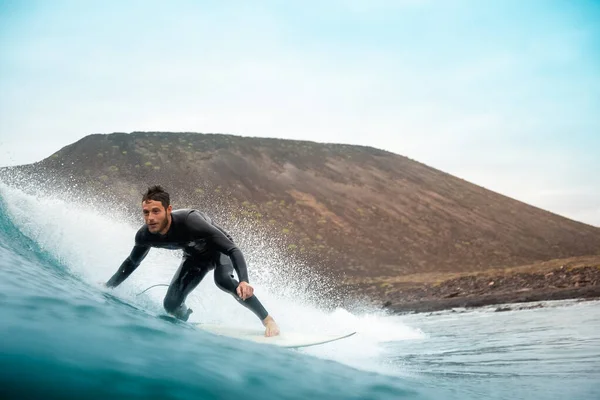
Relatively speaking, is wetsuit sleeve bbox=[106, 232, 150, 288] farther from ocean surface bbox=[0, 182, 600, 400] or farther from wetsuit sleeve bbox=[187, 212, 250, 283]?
wetsuit sleeve bbox=[187, 212, 250, 283]

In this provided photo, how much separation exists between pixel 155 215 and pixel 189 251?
792 mm

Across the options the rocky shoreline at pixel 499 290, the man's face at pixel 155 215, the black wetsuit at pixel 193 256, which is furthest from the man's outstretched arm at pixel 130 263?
the rocky shoreline at pixel 499 290

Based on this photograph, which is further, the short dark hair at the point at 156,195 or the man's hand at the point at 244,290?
the short dark hair at the point at 156,195

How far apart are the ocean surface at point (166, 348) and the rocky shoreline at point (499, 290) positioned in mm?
9486

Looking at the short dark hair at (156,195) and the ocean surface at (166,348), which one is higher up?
the short dark hair at (156,195)

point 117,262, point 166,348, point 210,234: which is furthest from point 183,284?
point 166,348

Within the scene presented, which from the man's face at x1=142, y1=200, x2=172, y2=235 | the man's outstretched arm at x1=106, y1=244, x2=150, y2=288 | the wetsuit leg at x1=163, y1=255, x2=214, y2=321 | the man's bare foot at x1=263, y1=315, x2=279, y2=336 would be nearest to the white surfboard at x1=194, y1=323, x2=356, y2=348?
the man's bare foot at x1=263, y1=315, x2=279, y2=336

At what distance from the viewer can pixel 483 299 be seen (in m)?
20.2

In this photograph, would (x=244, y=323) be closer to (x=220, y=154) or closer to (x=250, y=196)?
(x=250, y=196)

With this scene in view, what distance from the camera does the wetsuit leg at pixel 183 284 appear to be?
588cm

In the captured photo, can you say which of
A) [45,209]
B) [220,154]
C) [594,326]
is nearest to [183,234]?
[45,209]

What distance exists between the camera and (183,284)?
5.91 metres

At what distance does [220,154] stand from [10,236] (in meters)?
44.6

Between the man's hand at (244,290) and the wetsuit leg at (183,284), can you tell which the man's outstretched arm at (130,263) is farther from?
the man's hand at (244,290)
